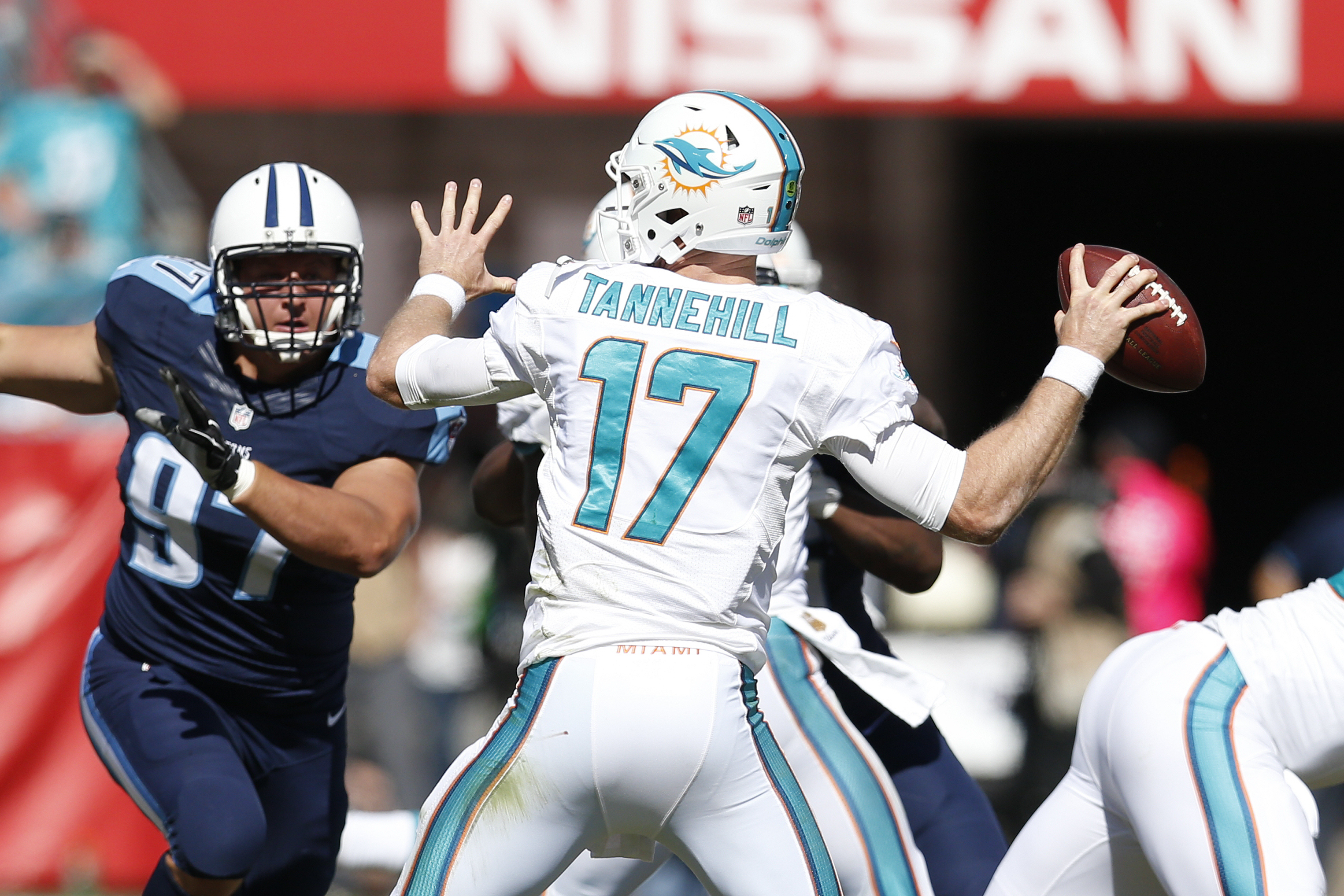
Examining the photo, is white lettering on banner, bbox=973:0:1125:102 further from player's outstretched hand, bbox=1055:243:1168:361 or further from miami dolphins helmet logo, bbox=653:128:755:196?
miami dolphins helmet logo, bbox=653:128:755:196

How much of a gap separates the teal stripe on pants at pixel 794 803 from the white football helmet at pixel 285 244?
1.43 meters

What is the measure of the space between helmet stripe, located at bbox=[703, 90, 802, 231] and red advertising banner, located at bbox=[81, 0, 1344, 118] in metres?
5.40

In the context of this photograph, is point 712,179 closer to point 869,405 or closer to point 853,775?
point 869,405

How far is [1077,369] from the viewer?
2719 mm

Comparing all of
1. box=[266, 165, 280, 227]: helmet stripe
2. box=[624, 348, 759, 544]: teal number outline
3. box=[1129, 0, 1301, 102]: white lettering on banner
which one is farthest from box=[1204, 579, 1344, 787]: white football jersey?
box=[1129, 0, 1301, 102]: white lettering on banner

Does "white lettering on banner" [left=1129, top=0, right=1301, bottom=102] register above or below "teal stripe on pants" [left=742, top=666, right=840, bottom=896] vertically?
above

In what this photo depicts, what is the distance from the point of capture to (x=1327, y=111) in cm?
832

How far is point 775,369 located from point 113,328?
1.72m

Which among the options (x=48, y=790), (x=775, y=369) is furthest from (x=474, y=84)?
(x=775, y=369)

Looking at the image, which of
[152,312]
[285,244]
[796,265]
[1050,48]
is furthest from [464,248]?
[1050,48]

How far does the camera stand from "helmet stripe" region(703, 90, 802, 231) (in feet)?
9.31

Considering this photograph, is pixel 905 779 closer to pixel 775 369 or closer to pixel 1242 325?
pixel 775 369

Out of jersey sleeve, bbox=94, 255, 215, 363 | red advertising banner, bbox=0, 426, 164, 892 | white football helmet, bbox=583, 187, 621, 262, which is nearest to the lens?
white football helmet, bbox=583, 187, 621, 262

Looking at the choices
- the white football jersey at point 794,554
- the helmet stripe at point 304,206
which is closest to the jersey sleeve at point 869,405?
the white football jersey at point 794,554
